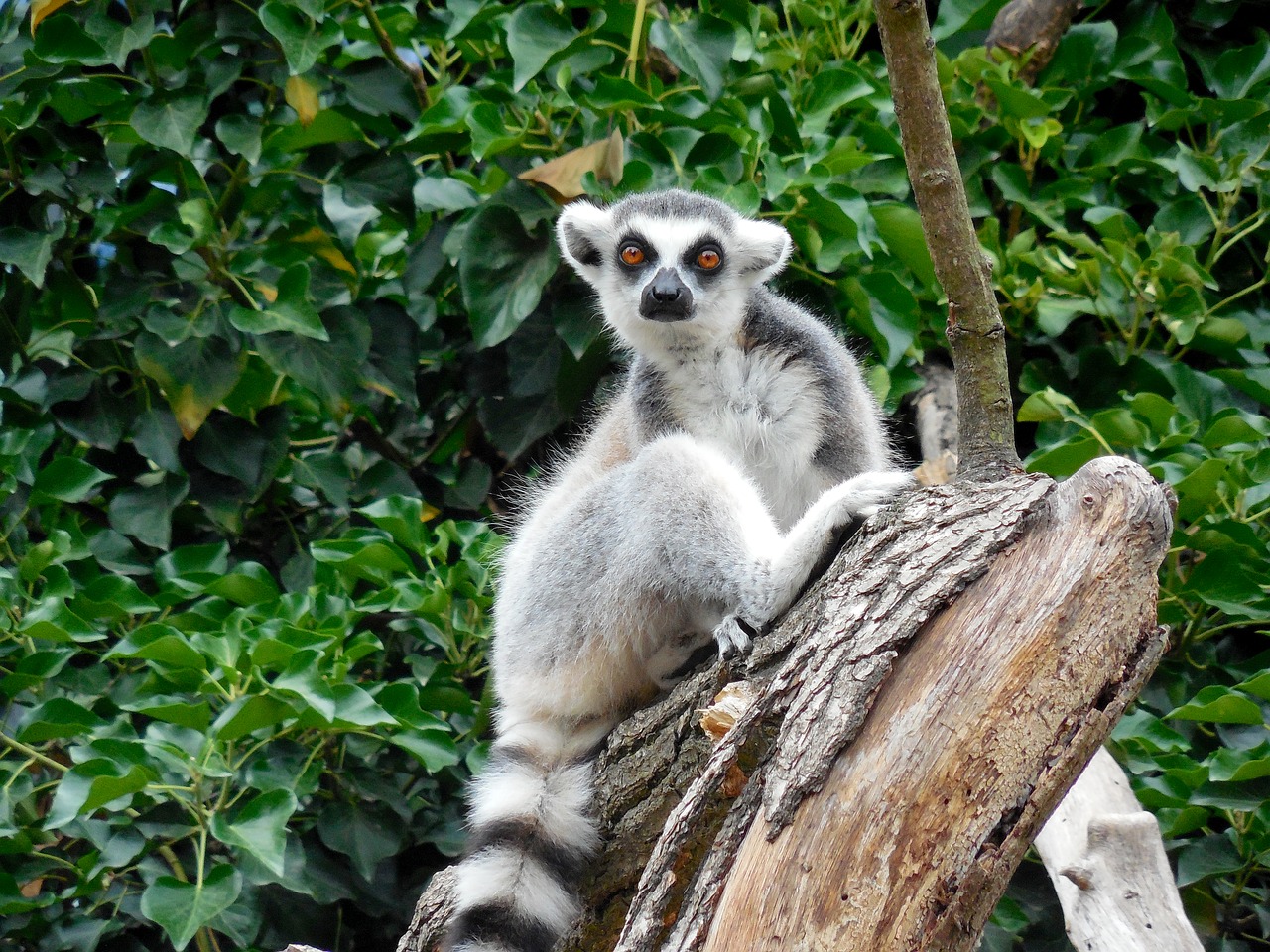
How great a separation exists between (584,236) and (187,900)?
2.32 meters

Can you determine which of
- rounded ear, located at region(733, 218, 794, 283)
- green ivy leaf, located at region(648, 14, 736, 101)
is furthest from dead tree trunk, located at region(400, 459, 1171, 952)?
green ivy leaf, located at region(648, 14, 736, 101)

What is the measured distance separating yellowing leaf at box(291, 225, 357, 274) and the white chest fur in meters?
1.83

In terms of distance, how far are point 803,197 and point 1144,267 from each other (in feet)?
4.10

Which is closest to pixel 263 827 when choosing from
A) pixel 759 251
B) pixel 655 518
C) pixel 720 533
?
pixel 655 518

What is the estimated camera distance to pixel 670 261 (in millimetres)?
3621

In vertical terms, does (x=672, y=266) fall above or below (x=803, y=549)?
above

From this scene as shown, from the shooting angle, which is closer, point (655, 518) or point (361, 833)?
point (655, 518)

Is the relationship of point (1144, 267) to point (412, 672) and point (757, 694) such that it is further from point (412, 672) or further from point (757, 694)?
point (412, 672)

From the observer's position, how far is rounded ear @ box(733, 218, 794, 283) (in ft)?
11.8

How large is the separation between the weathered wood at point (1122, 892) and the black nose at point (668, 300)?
1.71m

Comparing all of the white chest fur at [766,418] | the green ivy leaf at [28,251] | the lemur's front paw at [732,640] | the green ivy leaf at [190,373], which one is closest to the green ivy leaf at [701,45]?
the white chest fur at [766,418]

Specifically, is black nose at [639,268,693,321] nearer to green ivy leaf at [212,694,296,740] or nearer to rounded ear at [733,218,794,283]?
rounded ear at [733,218,794,283]

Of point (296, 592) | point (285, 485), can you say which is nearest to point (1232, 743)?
point (296, 592)

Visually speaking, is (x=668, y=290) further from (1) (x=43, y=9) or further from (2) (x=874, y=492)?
(1) (x=43, y=9)
